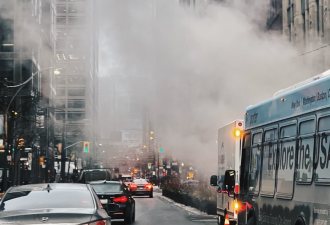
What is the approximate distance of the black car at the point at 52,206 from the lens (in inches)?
276

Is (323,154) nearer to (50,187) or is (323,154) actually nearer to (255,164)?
(50,187)

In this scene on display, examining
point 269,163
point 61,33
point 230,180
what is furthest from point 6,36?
point 269,163

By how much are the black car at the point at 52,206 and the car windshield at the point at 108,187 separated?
32.1ft

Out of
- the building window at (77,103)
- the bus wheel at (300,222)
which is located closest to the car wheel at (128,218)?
the bus wheel at (300,222)

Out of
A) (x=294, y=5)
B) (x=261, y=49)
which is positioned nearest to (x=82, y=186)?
(x=261, y=49)

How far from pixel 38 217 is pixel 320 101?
333 centimetres

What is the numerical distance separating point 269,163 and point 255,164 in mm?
999

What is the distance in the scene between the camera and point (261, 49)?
29172mm

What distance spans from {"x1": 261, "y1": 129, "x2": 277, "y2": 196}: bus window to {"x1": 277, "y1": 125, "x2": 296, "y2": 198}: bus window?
0.34m

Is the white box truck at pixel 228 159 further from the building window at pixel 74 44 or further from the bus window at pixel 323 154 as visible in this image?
the building window at pixel 74 44

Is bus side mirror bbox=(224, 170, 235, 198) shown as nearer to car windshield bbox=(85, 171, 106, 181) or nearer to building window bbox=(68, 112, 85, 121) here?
car windshield bbox=(85, 171, 106, 181)

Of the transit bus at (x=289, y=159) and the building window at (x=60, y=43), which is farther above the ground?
the building window at (x=60, y=43)

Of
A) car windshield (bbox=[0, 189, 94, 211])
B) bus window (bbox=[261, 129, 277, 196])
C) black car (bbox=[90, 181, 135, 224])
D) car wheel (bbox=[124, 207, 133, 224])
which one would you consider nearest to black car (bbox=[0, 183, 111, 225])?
→ car windshield (bbox=[0, 189, 94, 211])

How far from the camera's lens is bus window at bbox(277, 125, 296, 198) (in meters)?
8.41
